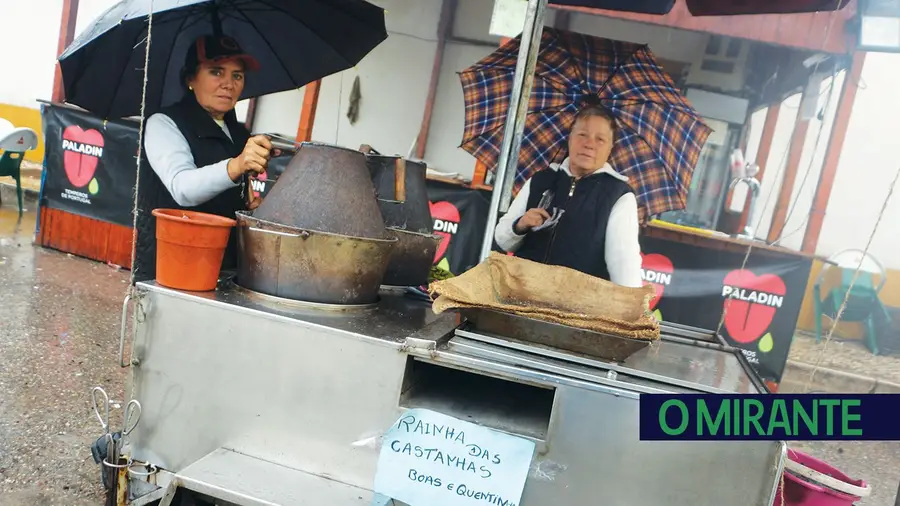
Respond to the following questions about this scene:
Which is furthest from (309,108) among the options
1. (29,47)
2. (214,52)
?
(29,47)

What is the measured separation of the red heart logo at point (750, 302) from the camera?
17.1 feet

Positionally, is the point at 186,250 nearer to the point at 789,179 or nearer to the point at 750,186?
the point at 789,179

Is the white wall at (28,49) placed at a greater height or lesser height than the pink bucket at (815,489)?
greater

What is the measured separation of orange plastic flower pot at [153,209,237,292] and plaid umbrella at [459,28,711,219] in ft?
6.39

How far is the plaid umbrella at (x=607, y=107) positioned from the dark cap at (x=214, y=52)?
53.4 inches

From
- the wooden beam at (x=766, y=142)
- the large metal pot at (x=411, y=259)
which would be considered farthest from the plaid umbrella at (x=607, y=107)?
the wooden beam at (x=766, y=142)

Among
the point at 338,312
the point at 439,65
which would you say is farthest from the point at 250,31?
the point at 439,65

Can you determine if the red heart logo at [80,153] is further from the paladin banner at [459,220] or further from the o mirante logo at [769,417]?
the o mirante logo at [769,417]

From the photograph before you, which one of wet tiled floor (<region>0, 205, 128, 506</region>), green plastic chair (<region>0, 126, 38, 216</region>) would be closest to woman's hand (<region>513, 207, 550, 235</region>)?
wet tiled floor (<region>0, 205, 128, 506</region>)

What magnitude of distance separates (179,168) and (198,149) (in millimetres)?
157

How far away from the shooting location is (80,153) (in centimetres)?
640

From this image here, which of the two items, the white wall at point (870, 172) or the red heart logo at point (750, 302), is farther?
the white wall at point (870, 172)

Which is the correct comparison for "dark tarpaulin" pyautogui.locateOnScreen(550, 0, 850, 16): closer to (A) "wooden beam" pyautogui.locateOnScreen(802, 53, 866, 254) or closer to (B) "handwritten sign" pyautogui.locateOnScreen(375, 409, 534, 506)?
(B) "handwritten sign" pyautogui.locateOnScreen(375, 409, 534, 506)

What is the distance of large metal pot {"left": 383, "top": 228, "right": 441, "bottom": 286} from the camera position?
7.38ft
